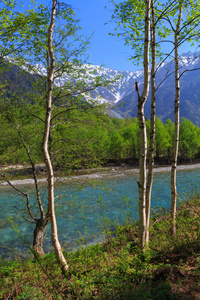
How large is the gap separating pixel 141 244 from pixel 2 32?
5.92m

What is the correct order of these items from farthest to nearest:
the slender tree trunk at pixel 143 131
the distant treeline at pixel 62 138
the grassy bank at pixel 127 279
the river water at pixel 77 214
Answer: the river water at pixel 77 214, the distant treeline at pixel 62 138, the slender tree trunk at pixel 143 131, the grassy bank at pixel 127 279

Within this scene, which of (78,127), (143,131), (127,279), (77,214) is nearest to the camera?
(127,279)

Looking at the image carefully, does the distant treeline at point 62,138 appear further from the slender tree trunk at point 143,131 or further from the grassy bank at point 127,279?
the grassy bank at point 127,279

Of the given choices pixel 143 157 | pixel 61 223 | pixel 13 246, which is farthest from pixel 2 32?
pixel 61 223

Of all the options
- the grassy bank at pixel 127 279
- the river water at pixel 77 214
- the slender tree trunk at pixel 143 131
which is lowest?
the river water at pixel 77 214

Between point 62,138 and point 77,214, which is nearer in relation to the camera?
point 62,138

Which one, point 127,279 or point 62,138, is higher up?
point 62,138

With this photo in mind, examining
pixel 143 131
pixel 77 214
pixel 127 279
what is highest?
pixel 143 131

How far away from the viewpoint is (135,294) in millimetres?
3072

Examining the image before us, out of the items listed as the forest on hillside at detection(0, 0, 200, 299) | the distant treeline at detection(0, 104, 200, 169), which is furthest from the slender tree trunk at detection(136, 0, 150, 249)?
the distant treeline at detection(0, 104, 200, 169)

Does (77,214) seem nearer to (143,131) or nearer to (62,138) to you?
(62,138)

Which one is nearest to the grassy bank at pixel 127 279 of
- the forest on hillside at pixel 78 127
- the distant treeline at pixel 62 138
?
the forest on hillside at pixel 78 127

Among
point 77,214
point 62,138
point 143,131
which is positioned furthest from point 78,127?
point 77,214

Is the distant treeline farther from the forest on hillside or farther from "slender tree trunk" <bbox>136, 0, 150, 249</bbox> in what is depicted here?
"slender tree trunk" <bbox>136, 0, 150, 249</bbox>
